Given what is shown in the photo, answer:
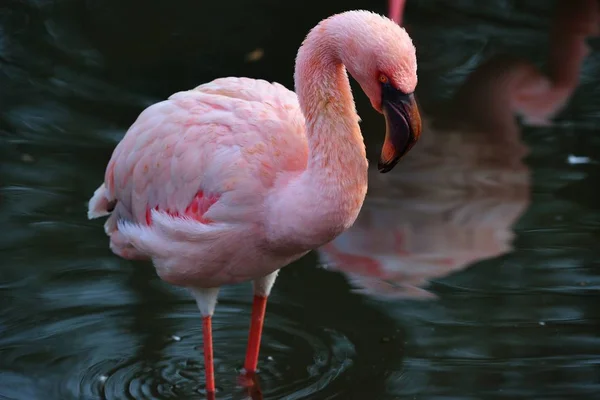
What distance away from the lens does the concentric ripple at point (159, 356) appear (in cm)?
463

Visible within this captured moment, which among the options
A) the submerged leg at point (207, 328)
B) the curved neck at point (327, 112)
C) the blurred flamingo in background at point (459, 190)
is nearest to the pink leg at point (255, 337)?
the submerged leg at point (207, 328)

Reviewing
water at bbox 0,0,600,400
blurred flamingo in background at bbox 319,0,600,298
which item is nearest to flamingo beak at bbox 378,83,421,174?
water at bbox 0,0,600,400

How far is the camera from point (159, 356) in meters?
4.88

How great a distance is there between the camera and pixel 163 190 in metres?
4.38

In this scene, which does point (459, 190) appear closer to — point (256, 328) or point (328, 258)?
point (328, 258)

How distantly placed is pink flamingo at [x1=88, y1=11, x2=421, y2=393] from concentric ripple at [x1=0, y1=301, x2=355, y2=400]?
195mm

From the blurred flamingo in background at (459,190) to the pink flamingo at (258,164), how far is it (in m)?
1.36

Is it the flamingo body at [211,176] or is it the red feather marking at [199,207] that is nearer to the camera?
the flamingo body at [211,176]

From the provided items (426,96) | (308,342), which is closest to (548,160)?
(426,96)

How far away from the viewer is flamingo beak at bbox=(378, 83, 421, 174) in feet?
11.7

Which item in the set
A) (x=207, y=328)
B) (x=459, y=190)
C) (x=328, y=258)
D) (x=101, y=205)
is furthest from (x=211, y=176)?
(x=459, y=190)

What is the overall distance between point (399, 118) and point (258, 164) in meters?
0.66

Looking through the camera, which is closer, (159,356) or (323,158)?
(323,158)

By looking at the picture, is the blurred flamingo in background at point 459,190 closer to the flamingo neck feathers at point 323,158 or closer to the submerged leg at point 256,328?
the submerged leg at point 256,328
